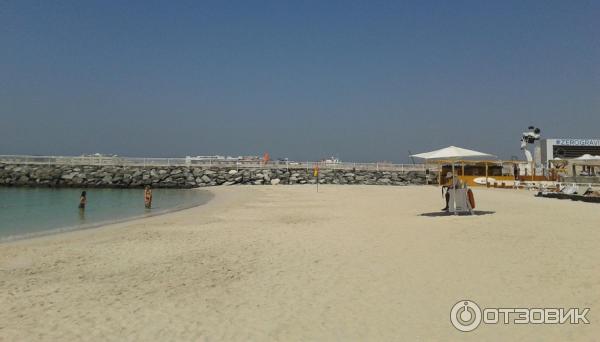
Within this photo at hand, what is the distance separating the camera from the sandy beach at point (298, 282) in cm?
393

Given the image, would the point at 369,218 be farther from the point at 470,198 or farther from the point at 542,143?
the point at 542,143

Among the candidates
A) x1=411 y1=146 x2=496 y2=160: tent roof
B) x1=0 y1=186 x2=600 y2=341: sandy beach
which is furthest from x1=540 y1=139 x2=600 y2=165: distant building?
x1=0 y1=186 x2=600 y2=341: sandy beach

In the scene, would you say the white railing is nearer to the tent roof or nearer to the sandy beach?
the tent roof

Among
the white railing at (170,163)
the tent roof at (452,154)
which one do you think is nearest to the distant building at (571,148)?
the white railing at (170,163)

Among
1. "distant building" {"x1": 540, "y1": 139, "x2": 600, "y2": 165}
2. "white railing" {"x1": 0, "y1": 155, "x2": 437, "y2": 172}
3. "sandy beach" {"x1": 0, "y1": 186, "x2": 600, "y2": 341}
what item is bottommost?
"sandy beach" {"x1": 0, "y1": 186, "x2": 600, "y2": 341}

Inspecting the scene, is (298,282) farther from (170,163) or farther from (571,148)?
(571,148)

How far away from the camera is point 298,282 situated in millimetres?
5523

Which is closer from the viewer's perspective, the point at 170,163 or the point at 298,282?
the point at 298,282

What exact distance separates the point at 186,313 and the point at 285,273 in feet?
6.29

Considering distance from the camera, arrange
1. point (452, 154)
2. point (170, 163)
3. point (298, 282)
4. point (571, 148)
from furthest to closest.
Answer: point (571, 148) < point (170, 163) < point (452, 154) < point (298, 282)

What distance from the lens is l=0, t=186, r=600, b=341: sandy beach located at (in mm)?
3926

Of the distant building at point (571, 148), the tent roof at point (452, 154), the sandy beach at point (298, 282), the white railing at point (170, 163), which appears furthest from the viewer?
the distant building at point (571, 148)

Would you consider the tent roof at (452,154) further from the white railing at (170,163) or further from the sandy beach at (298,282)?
the white railing at (170,163)

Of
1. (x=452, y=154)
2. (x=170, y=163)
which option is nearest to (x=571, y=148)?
(x=452, y=154)
